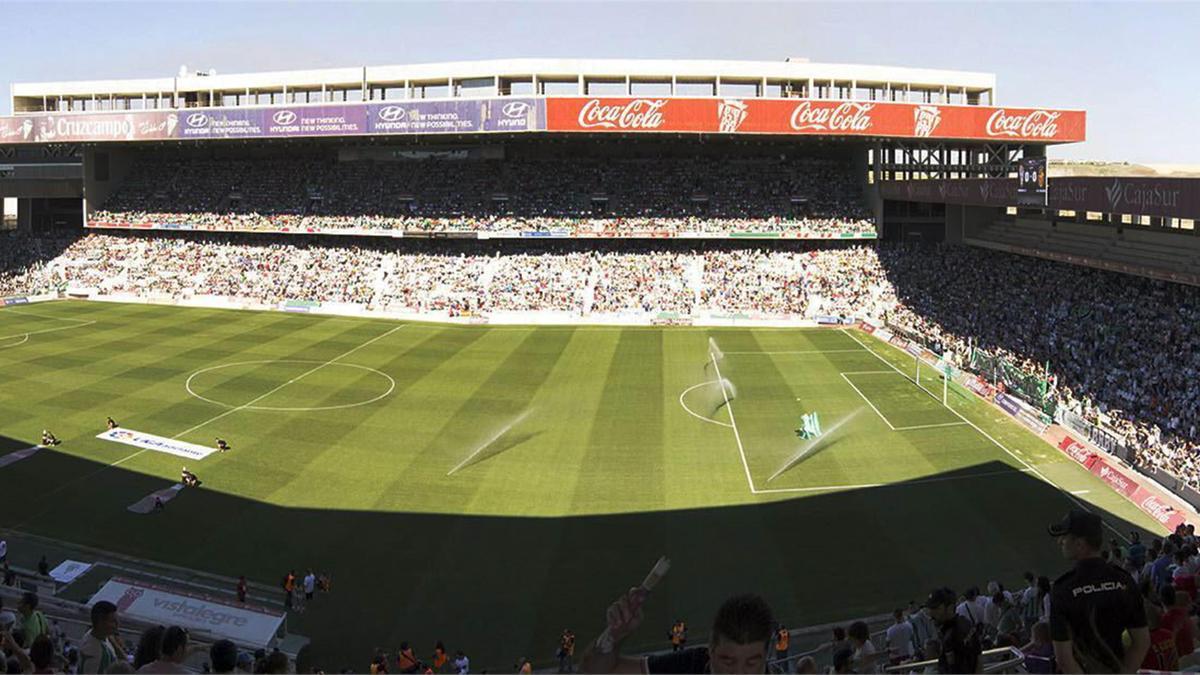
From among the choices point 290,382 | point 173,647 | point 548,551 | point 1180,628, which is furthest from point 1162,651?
point 290,382

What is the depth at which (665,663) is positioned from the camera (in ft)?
15.8

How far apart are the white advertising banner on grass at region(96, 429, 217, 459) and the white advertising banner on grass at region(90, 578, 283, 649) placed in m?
11.4

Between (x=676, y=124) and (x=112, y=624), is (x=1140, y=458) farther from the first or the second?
(x=676, y=124)

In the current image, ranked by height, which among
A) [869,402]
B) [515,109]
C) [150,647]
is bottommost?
[869,402]

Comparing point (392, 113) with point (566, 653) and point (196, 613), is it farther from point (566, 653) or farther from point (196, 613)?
point (566, 653)

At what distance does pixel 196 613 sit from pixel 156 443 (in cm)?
1455

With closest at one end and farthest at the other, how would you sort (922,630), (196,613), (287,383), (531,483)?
(922,630)
(196,613)
(531,483)
(287,383)

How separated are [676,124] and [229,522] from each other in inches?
1691

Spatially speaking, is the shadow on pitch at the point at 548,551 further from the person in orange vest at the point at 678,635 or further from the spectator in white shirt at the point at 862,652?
the spectator in white shirt at the point at 862,652

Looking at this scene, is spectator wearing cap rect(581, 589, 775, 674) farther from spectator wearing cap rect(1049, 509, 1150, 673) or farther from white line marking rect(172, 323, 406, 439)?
white line marking rect(172, 323, 406, 439)

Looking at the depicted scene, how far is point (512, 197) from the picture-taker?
68562 mm

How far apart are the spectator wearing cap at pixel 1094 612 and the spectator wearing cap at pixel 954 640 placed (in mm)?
1020

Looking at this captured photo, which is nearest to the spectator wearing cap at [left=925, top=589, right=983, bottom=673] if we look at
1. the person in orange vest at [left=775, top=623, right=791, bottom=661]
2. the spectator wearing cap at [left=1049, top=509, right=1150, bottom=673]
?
the spectator wearing cap at [left=1049, top=509, right=1150, bottom=673]

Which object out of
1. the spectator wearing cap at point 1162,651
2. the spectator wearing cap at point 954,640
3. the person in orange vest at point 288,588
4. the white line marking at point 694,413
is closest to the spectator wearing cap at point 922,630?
the spectator wearing cap at point 1162,651
